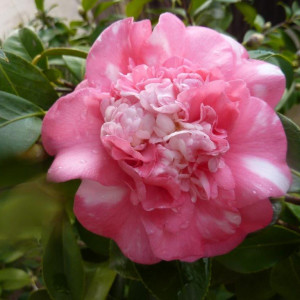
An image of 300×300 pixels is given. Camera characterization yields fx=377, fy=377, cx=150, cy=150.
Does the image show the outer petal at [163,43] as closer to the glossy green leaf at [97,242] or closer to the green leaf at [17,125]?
the green leaf at [17,125]

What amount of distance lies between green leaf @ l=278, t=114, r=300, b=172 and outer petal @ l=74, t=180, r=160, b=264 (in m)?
0.20

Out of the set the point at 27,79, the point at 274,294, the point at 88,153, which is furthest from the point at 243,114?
the point at 274,294

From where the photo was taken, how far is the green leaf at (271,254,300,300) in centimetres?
61

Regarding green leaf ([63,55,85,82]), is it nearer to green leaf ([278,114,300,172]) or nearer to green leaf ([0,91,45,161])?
green leaf ([0,91,45,161])

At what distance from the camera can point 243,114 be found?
366 mm

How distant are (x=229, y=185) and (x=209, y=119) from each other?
6cm

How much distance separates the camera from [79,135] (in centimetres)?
37

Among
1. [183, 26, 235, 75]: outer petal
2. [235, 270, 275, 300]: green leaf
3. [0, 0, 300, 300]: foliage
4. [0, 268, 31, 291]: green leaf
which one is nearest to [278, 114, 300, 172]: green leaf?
[0, 0, 300, 300]: foliage

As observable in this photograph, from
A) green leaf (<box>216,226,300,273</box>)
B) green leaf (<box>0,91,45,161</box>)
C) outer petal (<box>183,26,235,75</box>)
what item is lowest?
green leaf (<box>216,226,300,273</box>)

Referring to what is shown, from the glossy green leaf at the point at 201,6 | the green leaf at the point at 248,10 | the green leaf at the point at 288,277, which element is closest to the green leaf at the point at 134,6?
the glossy green leaf at the point at 201,6

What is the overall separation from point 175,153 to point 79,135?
0.10 m

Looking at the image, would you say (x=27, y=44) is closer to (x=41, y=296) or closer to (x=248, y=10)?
(x=41, y=296)

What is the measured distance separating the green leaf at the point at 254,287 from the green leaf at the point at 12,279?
2.13 ft

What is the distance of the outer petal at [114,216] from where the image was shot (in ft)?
1.18
